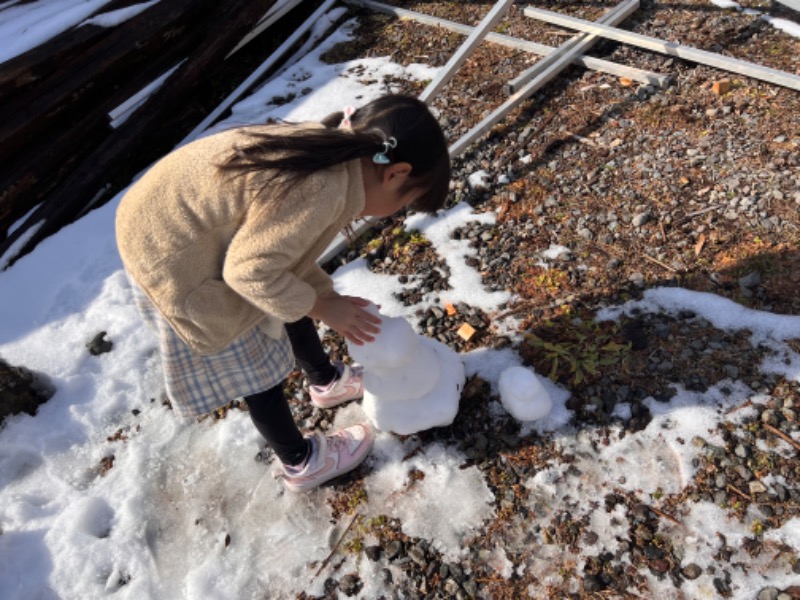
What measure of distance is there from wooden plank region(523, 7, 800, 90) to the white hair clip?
10.7 feet

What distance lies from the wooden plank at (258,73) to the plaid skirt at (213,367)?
3.04m

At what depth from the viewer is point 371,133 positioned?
191 centimetres

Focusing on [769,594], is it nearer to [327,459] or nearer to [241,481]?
[327,459]

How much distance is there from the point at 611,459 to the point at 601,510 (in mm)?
233

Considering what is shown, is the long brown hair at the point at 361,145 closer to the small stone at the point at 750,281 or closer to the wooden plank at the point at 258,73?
the small stone at the point at 750,281

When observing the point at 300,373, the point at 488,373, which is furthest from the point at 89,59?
the point at 488,373

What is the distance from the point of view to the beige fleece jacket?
1.82 meters

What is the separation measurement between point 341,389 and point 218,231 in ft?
4.44

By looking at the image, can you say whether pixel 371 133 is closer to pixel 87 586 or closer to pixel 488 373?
pixel 488 373

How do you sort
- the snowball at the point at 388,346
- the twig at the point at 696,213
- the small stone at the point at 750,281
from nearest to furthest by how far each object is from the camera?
the snowball at the point at 388,346 < the small stone at the point at 750,281 < the twig at the point at 696,213

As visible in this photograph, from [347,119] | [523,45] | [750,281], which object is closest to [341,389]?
[347,119]

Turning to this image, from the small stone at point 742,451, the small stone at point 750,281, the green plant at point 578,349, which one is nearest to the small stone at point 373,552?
the green plant at point 578,349

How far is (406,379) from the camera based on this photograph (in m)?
2.64

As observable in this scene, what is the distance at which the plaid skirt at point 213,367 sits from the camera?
2.16 m
